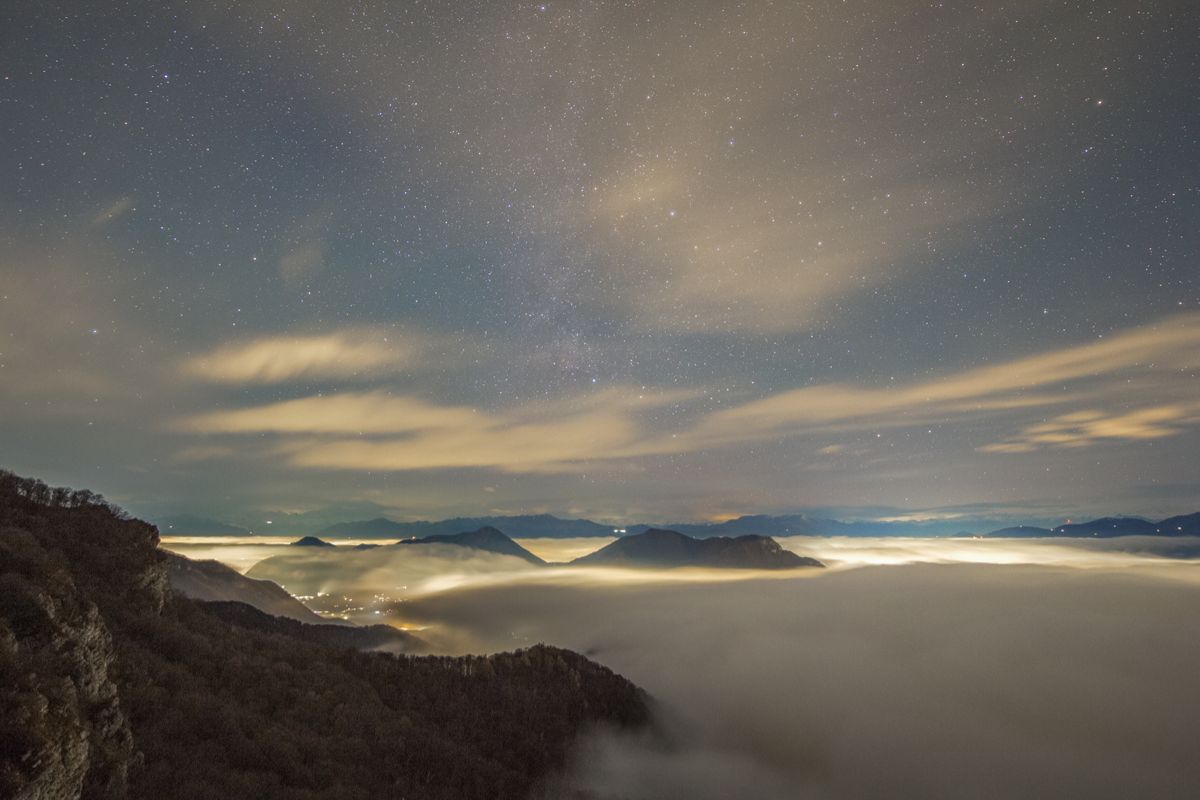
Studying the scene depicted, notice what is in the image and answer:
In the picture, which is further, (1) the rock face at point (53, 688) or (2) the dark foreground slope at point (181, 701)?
(2) the dark foreground slope at point (181, 701)

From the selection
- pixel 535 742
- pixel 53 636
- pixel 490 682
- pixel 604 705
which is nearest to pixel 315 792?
pixel 53 636

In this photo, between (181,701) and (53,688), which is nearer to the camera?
(53,688)

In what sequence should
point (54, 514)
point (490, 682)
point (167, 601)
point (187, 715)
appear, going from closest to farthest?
point (187, 715)
point (54, 514)
point (167, 601)
point (490, 682)

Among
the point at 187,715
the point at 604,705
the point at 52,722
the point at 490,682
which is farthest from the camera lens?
the point at 604,705

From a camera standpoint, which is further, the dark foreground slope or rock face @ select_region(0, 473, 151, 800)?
the dark foreground slope

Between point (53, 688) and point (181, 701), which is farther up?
point (53, 688)

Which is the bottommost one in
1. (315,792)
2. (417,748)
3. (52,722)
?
(417,748)

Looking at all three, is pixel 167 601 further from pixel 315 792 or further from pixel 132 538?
pixel 315 792

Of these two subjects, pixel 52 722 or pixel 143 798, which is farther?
pixel 143 798
